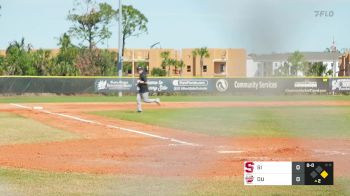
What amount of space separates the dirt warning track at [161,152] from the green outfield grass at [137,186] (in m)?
0.26

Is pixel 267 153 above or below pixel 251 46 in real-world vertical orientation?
below

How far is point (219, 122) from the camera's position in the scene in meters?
17.5

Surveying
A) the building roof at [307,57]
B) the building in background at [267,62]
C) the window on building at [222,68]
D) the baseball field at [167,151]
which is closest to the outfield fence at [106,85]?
the baseball field at [167,151]

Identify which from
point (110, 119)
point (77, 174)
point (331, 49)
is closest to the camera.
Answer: point (331, 49)

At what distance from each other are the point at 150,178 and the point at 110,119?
12.0 metres

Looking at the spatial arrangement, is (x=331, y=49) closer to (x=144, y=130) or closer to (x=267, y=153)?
(x=267, y=153)

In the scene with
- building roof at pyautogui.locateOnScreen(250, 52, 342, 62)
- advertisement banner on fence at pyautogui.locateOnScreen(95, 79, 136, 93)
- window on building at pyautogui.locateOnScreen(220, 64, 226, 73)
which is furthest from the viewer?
advertisement banner on fence at pyautogui.locateOnScreen(95, 79, 136, 93)

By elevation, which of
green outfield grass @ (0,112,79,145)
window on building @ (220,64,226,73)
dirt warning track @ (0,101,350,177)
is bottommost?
green outfield grass @ (0,112,79,145)

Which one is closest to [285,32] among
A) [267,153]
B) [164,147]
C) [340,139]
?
[267,153]

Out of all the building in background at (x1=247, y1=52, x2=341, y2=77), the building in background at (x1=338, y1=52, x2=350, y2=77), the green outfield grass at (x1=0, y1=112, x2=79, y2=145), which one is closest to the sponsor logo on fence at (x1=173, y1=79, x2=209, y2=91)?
the green outfield grass at (x1=0, y1=112, x2=79, y2=145)

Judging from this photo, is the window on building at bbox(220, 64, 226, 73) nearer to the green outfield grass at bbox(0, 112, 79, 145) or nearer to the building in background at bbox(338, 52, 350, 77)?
the building in background at bbox(338, 52, 350, 77)
